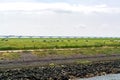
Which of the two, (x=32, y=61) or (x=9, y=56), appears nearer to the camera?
(x=32, y=61)

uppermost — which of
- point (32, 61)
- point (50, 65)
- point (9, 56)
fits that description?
point (9, 56)

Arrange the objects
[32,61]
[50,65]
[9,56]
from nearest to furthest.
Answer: [50,65], [32,61], [9,56]

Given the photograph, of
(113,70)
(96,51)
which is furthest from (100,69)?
(96,51)

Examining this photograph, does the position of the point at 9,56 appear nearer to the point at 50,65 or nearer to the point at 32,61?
the point at 32,61

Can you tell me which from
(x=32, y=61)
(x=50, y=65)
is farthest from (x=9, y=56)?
(x=50, y=65)

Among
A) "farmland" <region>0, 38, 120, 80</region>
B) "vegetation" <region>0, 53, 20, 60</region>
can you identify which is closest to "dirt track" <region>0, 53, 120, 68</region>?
"farmland" <region>0, 38, 120, 80</region>

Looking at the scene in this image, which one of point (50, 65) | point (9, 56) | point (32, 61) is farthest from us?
point (9, 56)

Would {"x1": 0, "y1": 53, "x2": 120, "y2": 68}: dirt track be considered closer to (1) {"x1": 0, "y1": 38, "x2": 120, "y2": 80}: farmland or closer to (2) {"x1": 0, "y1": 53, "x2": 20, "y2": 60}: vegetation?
(1) {"x1": 0, "y1": 38, "x2": 120, "y2": 80}: farmland

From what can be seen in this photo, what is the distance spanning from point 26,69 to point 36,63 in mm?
10444

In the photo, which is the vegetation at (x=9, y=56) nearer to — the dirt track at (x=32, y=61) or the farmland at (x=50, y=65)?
the farmland at (x=50, y=65)

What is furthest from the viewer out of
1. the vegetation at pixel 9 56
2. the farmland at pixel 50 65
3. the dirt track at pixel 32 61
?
the vegetation at pixel 9 56

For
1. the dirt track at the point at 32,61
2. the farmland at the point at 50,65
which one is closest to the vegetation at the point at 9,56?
the farmland at the point at 50,65

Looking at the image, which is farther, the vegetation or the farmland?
the vegetation

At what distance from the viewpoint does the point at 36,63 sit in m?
79.1
